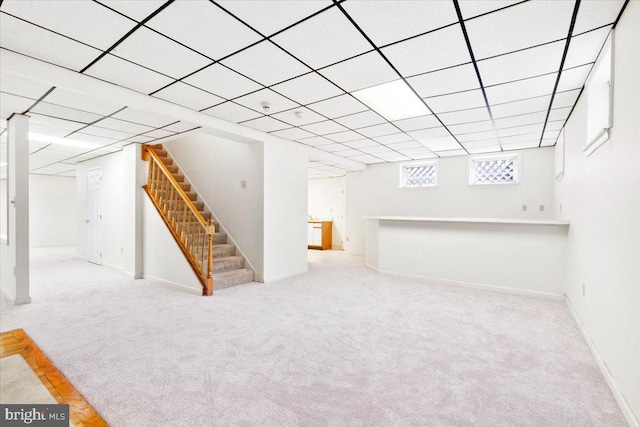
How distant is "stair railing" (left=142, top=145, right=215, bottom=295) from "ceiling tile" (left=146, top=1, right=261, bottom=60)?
261cm

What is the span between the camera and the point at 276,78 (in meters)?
3.04

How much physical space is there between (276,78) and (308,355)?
2.52m

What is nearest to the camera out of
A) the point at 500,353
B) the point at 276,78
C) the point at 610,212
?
the point at 610,212

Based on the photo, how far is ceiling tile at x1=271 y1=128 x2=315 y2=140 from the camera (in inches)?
192

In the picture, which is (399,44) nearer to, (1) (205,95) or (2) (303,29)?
(2) (303,29)

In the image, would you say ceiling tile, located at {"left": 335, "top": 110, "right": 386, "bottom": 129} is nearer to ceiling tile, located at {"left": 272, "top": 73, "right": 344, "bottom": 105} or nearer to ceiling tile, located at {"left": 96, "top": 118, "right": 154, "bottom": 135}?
ceiling tile, located at {"left": 272, "top": 73, "right": 344, "bottom": 105}

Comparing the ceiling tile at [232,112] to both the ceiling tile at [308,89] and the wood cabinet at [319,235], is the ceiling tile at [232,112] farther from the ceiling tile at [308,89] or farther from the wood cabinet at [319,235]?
the wood cabinet at [319,235]

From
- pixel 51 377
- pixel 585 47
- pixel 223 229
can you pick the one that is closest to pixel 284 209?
pixel 223 229

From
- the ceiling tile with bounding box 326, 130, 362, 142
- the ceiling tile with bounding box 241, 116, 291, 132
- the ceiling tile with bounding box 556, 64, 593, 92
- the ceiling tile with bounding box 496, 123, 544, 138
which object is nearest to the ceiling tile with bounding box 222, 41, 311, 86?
the ceiling tile with bounding box 241, 116, 291, 132

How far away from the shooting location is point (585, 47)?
8.07ft

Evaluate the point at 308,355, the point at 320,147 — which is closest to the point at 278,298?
the point at 308,355

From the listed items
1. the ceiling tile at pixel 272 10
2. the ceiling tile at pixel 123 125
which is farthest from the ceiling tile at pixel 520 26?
the ceiling tile at pixel 123 125

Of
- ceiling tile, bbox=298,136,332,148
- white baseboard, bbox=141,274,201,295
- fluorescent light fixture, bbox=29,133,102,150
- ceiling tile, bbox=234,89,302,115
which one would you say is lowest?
white baseboard, bbox=141,274,201,295

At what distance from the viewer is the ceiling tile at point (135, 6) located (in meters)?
1.95
